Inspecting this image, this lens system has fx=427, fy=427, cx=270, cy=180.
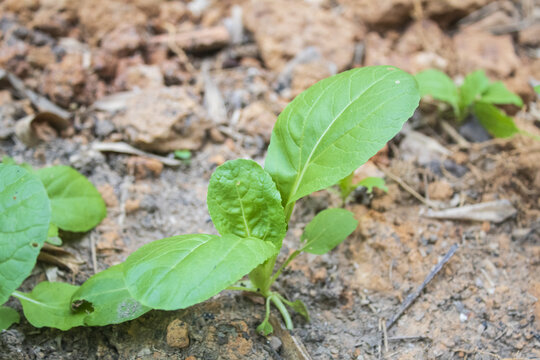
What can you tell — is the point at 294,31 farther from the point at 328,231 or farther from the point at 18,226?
the point at 18,226

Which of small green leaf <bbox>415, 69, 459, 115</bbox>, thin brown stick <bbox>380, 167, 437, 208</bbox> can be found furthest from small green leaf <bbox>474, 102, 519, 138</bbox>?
thin brown stick <bbox>380, 167, 437, 208</bbox>

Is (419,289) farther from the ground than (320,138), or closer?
closer

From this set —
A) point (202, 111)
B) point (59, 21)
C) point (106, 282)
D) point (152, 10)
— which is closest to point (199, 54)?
point (152, 10)

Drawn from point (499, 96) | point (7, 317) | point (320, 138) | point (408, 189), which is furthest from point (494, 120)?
point (7, 317)

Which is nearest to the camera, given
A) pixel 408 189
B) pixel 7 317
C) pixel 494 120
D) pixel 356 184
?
pixel 7 317

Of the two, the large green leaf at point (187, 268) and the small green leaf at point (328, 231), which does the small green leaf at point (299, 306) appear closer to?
the small green leaf at point (328, 231)

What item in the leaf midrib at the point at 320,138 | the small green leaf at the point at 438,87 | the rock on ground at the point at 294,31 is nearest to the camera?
the leaf midrib at the point at 320,138

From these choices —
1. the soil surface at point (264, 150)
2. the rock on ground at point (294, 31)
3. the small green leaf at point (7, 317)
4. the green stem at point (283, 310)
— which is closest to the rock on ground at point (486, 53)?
the soil surface at point (264, 150)
